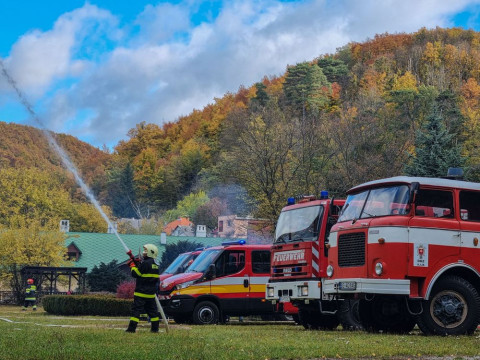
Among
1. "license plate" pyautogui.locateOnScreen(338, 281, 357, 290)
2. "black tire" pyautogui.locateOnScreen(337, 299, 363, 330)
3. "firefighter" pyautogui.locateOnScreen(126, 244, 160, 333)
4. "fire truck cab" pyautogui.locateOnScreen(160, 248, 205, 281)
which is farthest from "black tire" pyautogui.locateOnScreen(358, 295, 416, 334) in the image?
"fire truck cab" pyautogui.locateOnScreen(160, 248, 205, 281)

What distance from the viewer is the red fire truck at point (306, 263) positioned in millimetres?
18781

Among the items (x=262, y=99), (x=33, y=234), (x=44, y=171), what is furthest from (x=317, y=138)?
(x=262, y=99)

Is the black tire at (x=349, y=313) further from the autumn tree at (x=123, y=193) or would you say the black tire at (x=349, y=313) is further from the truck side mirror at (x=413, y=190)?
the autumn tree at (x=123, y=193)

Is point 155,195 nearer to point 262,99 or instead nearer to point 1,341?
point 262,99

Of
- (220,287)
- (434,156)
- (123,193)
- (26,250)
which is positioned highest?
(123,193)

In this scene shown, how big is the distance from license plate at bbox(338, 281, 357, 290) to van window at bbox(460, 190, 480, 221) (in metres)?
2.70

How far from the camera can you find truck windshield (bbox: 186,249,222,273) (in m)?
24.0

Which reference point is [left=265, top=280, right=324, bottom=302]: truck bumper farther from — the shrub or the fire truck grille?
the shrub

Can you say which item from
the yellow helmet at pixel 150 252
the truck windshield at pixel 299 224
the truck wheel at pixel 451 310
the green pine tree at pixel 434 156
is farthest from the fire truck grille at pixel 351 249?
the green pine tree at pixel 434 156

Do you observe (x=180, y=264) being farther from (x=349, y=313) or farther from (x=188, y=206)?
(x=188, y=206)

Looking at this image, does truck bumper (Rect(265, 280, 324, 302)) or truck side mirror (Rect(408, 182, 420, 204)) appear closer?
truck side mirror (Rect(408, 182, 420, 204))

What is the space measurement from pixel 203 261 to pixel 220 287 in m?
1.12

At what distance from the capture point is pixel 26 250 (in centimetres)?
5656

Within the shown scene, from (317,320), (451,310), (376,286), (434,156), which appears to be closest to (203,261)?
(317,320)
